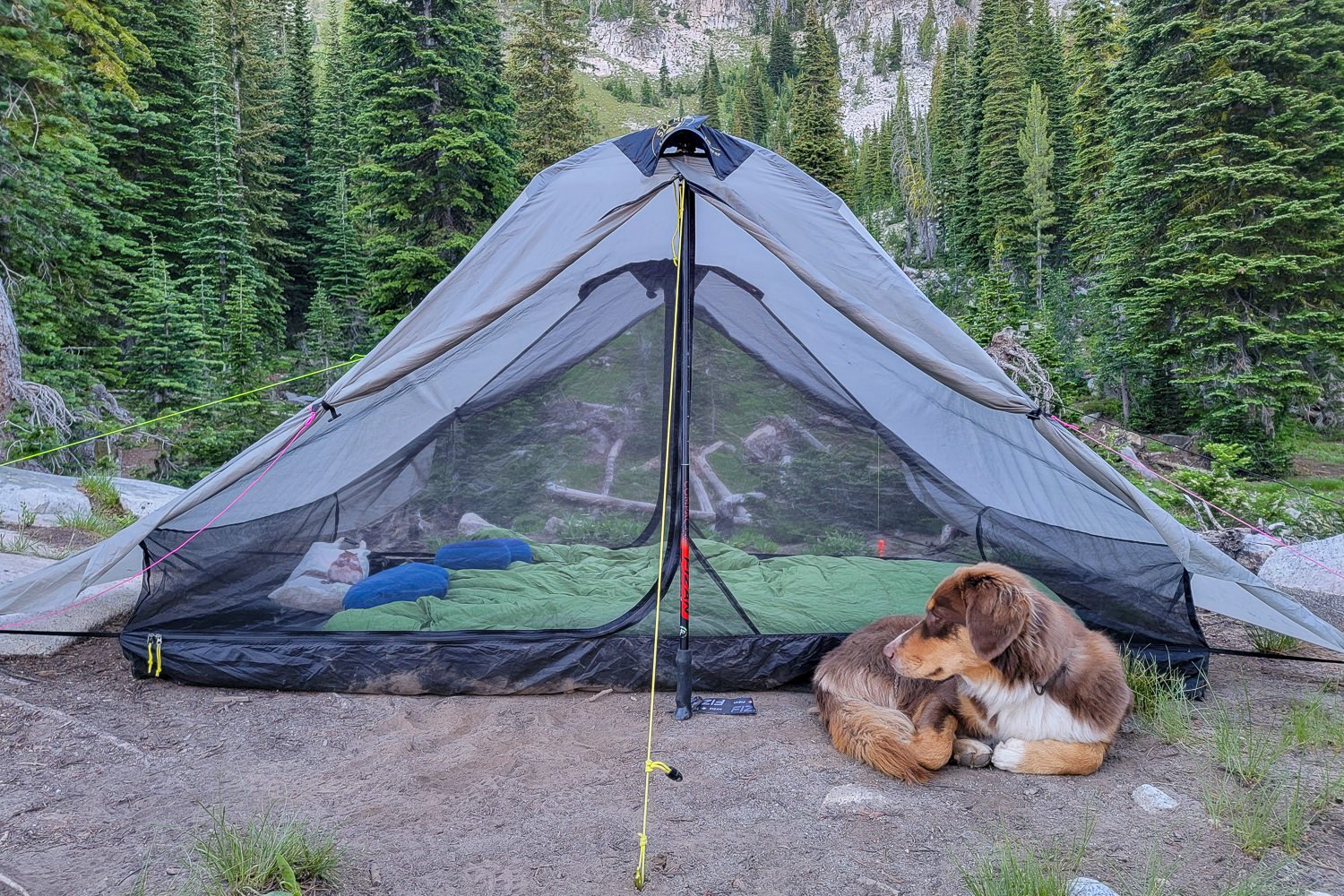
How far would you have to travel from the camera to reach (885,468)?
4.20 metres

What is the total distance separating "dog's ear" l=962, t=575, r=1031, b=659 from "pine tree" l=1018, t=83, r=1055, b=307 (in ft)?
85.3

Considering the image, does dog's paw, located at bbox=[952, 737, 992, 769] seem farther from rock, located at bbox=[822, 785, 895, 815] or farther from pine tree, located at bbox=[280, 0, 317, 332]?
pine tree, located at bbox=[280, 0, 317, 332]

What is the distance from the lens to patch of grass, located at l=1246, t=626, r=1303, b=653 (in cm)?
386

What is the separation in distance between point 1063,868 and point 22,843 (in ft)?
10.2

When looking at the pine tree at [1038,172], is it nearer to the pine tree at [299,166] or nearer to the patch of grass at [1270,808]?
the patch of grass at [1270,808]

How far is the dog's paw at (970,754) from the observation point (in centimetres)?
282

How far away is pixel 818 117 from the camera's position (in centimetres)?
3247

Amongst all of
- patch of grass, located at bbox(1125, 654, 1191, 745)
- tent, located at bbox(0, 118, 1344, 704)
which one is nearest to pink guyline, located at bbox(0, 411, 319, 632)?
tent, located at bbox(0, 118, 1344, 704)

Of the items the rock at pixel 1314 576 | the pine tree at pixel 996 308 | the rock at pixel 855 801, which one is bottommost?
the rock at pixel 855 801

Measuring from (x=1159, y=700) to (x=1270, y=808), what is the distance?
87 centimetres

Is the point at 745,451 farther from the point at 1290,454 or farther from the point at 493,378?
the point at 1290,454

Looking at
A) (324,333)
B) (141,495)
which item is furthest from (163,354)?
(324,333)

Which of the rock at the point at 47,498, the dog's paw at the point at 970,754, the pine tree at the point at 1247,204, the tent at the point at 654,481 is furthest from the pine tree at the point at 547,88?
the dog's paw at the point at 970,754

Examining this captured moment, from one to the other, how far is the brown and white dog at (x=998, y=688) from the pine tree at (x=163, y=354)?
1471 cm
